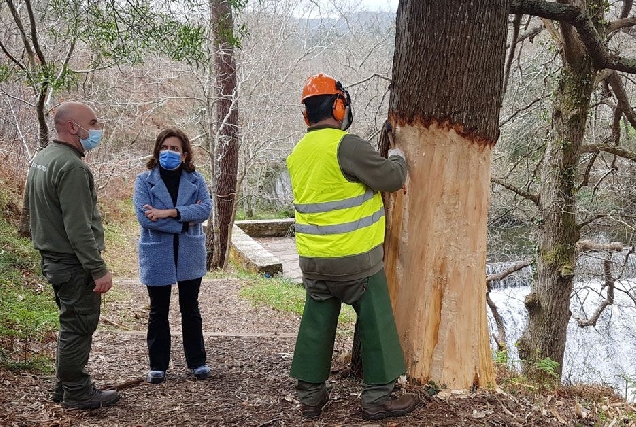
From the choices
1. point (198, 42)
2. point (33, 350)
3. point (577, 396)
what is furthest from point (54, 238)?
point (577, 396)

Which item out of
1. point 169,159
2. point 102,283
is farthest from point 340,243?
point 169,159

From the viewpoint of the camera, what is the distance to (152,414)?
3.77m

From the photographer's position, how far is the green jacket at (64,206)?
11.4 ft

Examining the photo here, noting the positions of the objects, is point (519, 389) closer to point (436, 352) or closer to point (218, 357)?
point (436, 352)

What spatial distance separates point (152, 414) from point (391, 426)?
1.59 meters

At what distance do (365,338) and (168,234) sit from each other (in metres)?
1.79

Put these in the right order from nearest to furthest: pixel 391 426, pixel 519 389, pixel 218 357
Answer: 1. pixel 391 426
2. pixel 519 389
3. pixel 218 357

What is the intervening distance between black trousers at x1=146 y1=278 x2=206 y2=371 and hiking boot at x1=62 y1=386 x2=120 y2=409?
0.51m

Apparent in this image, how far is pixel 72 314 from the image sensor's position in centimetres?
364

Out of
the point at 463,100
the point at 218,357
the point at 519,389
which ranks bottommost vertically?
the point at 218,357

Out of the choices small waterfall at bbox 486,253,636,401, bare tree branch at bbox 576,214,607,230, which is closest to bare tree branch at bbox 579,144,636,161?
bare tree branch at bbox 576,214,607,230

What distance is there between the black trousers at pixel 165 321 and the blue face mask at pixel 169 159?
874 mm

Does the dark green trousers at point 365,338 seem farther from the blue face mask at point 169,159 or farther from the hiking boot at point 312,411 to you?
the blue face mask at point 169,159

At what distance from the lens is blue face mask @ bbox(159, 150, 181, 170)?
4.30 meters
